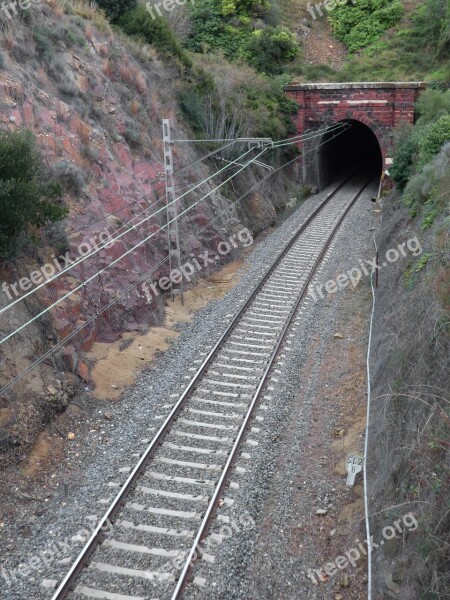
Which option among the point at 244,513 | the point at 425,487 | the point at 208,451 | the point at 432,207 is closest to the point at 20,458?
the point at 208,451

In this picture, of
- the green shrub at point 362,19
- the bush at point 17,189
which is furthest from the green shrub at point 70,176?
the green shrub at point 362,19

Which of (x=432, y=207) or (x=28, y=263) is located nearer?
(x=28, y=263)

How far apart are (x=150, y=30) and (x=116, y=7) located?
1.52 m

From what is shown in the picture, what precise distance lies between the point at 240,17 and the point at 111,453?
3295 cm

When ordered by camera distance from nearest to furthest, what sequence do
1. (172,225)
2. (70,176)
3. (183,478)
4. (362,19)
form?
1. (183,478)
2. (70,176)
3. (172,225)
4. (362,19)

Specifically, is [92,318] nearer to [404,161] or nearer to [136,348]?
[136,348]

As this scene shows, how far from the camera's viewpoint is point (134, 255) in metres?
15.3

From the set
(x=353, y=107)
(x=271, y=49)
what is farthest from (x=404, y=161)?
(x=271, y=49)

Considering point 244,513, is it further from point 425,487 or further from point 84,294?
point 84,294

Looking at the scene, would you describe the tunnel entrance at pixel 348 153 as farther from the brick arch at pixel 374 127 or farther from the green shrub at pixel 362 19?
the green shrub at pixel 362 19

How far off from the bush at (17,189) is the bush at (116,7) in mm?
12841

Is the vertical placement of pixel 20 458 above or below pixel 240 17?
below

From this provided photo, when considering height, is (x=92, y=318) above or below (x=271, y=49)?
below

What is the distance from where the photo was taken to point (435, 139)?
60.8 ft
